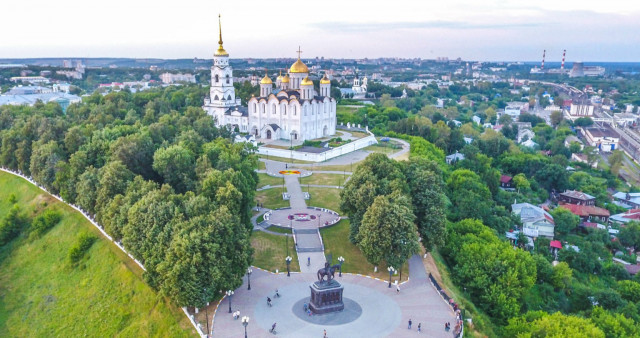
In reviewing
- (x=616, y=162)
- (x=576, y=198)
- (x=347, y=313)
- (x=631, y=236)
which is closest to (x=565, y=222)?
(x=631, y=236)

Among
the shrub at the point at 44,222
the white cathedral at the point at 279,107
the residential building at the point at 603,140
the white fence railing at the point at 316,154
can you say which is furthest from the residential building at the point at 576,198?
the shrub at the point at 44,222

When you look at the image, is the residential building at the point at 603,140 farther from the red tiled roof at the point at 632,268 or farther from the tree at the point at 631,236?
the red tiled roof at the point at 632,268

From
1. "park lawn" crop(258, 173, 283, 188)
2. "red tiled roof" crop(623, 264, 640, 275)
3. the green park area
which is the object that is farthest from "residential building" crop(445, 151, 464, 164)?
"park lawn" crop(258, 173, 283, 188)

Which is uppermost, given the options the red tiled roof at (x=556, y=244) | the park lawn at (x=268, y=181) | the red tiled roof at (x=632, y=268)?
the park lawn at (x=268, y=181)

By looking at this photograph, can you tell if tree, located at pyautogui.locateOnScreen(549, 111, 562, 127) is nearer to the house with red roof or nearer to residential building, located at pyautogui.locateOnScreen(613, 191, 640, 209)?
residential building, located at pyautogui.locateOnScreen(613, 191, 640, 209)

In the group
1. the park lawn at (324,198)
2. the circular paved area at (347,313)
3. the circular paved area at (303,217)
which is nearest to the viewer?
the circular paved area at (347,313)

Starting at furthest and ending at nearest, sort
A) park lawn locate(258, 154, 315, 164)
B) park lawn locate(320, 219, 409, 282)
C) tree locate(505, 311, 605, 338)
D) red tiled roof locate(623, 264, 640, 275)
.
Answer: park lawn locate(258, 154, 315, 164) → red tiled roof locate(623, 264, 640, 275) → park lawn locate(320, 219, 409, 282) → tree locate(505, 311, 605, 338)

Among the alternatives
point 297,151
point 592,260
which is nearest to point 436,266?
point 592,260
